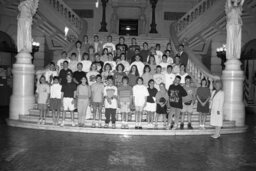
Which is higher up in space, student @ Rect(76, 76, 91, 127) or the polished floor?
student @ Rect(76, 76, 91, 127)

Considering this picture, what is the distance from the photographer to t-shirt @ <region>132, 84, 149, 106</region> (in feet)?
30.5

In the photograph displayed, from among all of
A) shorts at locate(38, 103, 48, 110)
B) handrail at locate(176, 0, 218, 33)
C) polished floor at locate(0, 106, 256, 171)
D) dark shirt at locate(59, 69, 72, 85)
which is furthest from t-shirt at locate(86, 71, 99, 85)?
handrail at locate(176, 0, 218, 33)

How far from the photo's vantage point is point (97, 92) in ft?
30.9

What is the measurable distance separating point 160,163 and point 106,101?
3564mm

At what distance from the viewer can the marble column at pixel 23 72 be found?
10.8 meters

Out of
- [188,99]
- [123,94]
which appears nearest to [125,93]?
[123,94]

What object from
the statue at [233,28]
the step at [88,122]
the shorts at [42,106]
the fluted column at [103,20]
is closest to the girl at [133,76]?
the step at [88,122]

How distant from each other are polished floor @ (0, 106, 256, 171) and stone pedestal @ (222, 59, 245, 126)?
63.9 inches

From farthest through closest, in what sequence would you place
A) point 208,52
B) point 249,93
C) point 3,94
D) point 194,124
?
point 208,52
point 249,93
point 3,94
point 194,124

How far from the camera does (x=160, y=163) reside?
6.20 metres

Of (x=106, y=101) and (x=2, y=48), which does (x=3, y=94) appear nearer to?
(x=2, y=48)

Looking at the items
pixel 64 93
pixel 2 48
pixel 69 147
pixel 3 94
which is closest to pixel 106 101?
pixel 64 93

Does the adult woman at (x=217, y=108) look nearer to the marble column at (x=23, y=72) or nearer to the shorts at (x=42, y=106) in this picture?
the shorts at (x=42, y=106)

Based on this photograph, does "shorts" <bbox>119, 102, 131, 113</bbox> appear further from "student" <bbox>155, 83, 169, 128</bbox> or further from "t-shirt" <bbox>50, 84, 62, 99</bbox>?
"t-shirt" <bbox>50, 84, 62, 99</bbox>
